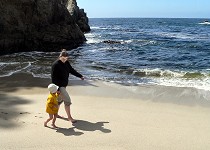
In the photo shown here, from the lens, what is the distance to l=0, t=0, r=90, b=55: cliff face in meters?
23.9

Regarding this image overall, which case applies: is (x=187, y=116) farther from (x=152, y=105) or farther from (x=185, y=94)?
(x=185, y=94)

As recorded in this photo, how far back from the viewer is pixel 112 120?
800 centimetres

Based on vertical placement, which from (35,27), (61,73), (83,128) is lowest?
(83,128)

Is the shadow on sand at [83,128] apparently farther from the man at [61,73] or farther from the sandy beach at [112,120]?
the man at [61,73]

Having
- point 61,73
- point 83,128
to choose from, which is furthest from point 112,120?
point 61,73

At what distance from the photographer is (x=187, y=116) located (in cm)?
861

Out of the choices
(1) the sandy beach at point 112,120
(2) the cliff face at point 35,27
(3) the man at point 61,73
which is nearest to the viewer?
(1) the sandy beach at point 112,120

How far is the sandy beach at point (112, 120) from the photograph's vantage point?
666cm

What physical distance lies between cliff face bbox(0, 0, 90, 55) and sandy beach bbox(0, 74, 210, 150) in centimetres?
1295

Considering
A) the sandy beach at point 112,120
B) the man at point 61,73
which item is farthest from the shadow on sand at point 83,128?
the man at point 61,73

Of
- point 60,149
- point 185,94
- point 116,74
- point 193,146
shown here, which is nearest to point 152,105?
point 185,94

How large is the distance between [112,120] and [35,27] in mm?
19768

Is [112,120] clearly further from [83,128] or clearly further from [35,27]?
[35,27]

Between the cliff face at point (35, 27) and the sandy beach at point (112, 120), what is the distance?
42.5 feet
